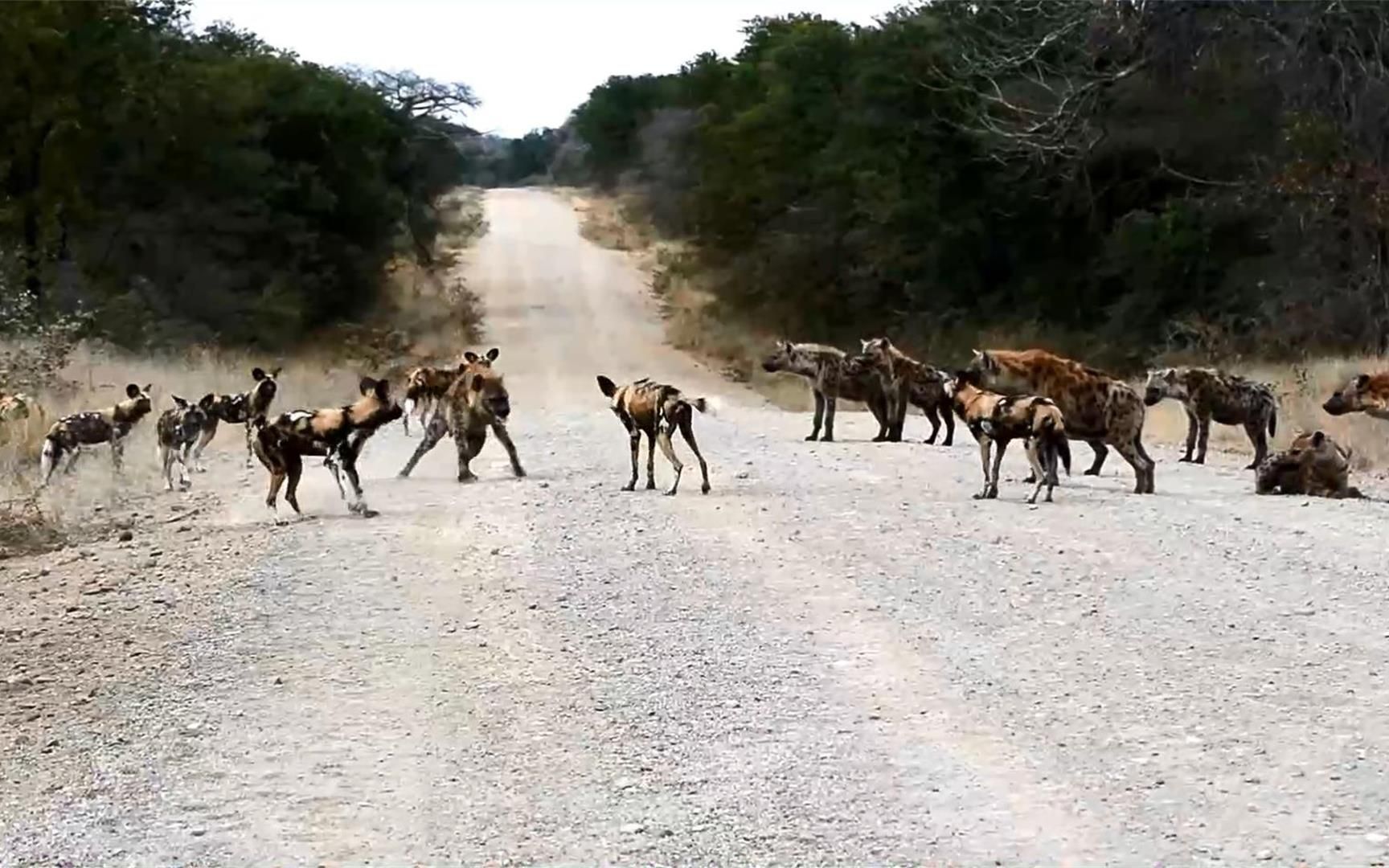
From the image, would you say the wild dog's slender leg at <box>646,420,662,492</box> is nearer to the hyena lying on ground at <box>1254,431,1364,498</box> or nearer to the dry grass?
the hyena lying on ground at <box>1254,431,1364,498</box>

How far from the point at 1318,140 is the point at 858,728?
22.5 m

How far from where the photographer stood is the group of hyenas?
1404cm

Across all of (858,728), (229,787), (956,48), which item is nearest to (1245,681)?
(858,728)

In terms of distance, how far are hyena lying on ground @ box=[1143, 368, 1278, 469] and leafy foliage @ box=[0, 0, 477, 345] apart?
13.8 meters

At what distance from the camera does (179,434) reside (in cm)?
1661

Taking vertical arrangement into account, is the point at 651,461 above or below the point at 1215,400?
below

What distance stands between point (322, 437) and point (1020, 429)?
5.05m

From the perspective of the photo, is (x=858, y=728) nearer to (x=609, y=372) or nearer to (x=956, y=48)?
(x=609, y=372)

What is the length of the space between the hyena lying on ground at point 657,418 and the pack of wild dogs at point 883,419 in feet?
0.05

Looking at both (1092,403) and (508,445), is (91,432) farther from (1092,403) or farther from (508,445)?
(1092,403)

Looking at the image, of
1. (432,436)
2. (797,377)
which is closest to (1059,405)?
Result: (432,436)

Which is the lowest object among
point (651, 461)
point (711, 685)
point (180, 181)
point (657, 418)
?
point (711, 685)

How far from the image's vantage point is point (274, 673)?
27.8ft

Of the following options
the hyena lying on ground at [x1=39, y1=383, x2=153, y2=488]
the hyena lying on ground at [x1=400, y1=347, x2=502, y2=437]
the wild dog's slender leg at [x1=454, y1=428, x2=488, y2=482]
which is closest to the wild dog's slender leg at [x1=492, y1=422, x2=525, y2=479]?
the wild dog's slender leg at [x1=454, y1=428, x2=488, y2=482]
